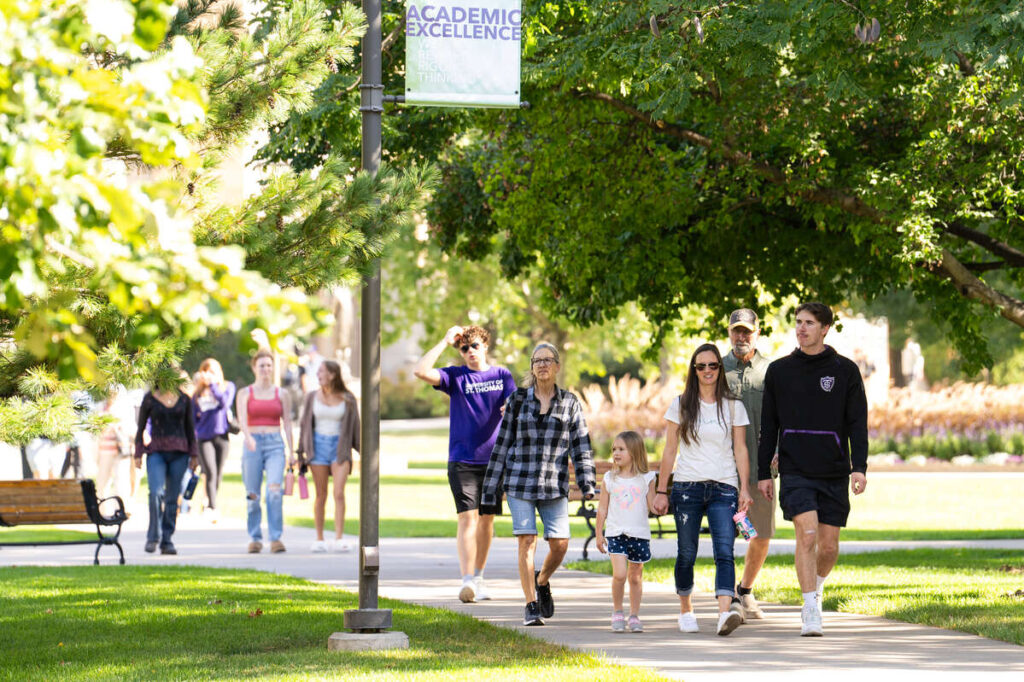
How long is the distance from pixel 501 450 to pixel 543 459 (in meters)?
0.34

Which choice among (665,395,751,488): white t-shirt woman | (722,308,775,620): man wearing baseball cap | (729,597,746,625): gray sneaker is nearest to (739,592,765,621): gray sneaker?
(722,308,775,620): man wearing baseball cap

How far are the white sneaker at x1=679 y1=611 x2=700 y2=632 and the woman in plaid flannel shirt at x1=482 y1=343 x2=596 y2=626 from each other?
36.5 inches

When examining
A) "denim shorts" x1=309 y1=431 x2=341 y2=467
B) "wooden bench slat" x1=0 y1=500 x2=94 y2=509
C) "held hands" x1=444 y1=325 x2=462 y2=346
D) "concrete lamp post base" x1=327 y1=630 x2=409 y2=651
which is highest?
"held hands" x1=444 y1=325 x2=462 y2=346

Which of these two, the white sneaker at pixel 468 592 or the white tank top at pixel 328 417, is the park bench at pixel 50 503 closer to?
the white tank top at pixel 328 417

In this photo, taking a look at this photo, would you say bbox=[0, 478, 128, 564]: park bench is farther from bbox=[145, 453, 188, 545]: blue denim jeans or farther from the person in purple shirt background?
the person in purple shirt background

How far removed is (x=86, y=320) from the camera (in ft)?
24.0

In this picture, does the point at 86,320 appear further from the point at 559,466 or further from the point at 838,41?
the point at 838,41

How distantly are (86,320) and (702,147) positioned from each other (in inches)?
294

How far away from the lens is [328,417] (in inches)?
583

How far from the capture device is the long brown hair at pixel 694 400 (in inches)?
366

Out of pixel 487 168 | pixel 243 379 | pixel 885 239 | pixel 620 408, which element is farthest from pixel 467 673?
pixel 243 379

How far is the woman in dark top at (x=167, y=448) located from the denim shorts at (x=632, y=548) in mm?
6606

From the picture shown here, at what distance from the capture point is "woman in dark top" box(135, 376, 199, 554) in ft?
48.6

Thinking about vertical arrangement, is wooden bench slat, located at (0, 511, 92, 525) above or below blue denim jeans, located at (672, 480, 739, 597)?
below
